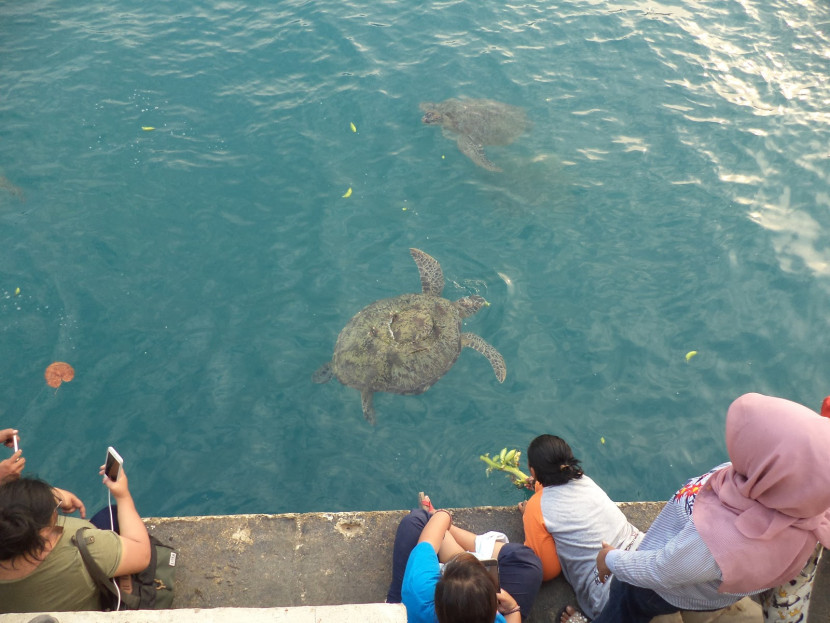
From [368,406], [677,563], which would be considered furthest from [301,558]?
[677,563]

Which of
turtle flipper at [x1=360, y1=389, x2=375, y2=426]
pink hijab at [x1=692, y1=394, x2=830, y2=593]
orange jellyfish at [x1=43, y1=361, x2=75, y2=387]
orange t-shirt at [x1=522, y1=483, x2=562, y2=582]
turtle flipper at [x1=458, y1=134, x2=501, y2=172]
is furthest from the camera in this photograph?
turtle flipper at [x1=458, y1=134, x2=501, y2=172]

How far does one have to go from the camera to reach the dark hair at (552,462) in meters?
3.17

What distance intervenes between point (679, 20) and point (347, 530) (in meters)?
9.96

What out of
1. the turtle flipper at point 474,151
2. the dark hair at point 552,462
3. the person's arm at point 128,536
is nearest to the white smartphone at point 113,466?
the person's arm at point 128,536

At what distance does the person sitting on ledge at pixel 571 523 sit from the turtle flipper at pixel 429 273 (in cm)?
310

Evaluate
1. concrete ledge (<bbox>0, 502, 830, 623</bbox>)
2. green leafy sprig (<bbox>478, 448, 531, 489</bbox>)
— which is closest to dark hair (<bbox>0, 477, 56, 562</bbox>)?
concrete ledge (<bbox>0, 502, 830, 623</bbox>)

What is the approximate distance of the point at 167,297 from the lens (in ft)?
19.9

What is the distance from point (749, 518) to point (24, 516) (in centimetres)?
300

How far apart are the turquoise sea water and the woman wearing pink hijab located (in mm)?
2500

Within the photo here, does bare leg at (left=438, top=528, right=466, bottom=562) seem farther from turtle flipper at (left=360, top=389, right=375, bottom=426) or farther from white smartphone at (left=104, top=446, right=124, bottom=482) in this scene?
turtle flipper at (left=360, top=389, right=375, bottom=426)

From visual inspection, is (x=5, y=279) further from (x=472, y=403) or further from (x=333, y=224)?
(x=472, y=403)

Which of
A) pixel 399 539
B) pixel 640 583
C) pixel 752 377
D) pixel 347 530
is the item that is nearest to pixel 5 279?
pixel 347 530

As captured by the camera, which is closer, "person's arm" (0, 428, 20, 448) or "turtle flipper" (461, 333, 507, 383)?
"person's arm" (0, 428, 20, 448)

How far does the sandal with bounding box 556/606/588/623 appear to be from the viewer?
3104mm
